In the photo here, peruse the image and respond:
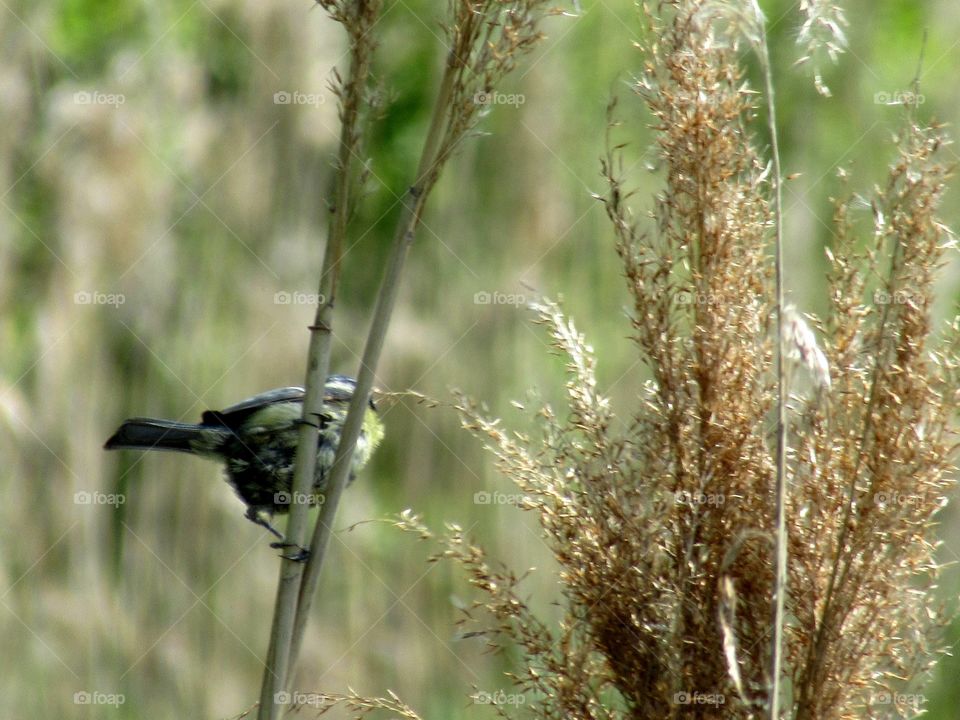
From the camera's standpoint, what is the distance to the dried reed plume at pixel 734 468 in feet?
2.92

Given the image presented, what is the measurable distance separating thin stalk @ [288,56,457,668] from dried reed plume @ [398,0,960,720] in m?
0.14

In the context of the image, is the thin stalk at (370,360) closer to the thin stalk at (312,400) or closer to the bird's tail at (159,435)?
the thin stalk at (312,400)

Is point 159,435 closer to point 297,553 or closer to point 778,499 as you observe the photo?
point 297,553

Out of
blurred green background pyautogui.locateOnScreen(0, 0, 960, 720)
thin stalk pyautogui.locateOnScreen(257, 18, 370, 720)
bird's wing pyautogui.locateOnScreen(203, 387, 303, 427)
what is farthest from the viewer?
blurred green background pyautogui.locateOnScreen(0, 0, 960, 720)

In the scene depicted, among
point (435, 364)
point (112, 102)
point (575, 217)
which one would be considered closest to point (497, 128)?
point (575, 217)

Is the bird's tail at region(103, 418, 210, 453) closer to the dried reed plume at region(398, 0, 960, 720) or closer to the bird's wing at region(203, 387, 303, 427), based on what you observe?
the bird's wing at region(203, 387, 303, 427)

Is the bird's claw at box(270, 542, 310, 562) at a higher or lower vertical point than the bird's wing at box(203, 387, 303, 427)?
lower

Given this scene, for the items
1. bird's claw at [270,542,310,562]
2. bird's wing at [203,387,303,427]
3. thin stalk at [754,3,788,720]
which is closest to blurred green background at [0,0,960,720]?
bird's wing at [203,387,303,427]

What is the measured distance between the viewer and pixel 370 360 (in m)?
0.98

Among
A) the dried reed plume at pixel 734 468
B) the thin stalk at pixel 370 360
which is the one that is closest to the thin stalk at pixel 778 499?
the dried reed plume at pixel 734 468

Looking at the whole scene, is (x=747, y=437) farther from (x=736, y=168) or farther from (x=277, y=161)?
(x=277, y=161)

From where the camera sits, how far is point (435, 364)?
2.46 meters

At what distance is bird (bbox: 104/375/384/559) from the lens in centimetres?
188

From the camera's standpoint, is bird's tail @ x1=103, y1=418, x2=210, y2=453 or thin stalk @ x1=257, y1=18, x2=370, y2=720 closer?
thin stalk @ x1=257, y1=18, x2=370, y2=720
